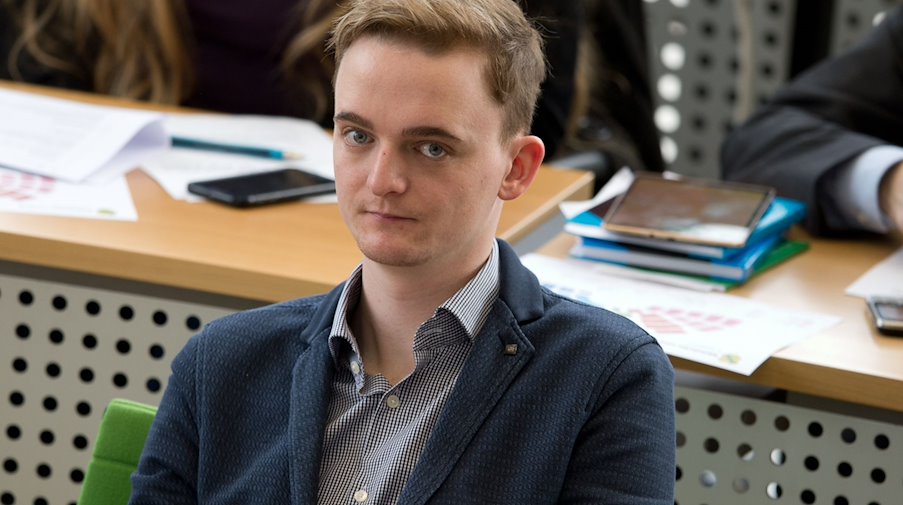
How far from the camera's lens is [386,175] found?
1102mm

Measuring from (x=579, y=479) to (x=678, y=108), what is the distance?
7.64ft

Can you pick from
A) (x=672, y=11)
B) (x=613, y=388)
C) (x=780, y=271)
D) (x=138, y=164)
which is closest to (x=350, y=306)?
(x=613, y=388)

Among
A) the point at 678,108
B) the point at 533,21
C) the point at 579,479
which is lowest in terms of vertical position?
the point at 678,108

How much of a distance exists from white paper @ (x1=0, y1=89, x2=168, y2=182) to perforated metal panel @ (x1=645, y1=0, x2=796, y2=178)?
58.8 inches

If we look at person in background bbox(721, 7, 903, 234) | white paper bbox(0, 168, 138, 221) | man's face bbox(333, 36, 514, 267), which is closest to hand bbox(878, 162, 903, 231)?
person in background bbox(721, 7, 903, 234)

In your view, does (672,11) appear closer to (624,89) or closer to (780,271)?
(624,89)

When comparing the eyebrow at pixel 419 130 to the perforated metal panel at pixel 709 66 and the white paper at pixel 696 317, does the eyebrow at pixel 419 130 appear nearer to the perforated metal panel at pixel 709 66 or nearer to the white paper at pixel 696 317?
the white paper at pixel 696 317

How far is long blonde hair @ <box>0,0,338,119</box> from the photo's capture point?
242 cm

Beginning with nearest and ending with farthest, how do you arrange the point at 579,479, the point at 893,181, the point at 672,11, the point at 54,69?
the point at 579,479 < the point at 893,181 < the point at 54,69 < the point at 672,11

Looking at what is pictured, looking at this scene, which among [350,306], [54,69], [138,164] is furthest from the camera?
[54,69]

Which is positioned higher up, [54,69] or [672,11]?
[54,69]

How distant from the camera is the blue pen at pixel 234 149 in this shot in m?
2.10

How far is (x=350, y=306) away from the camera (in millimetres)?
1242

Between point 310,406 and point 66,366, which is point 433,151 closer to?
point 310,406
